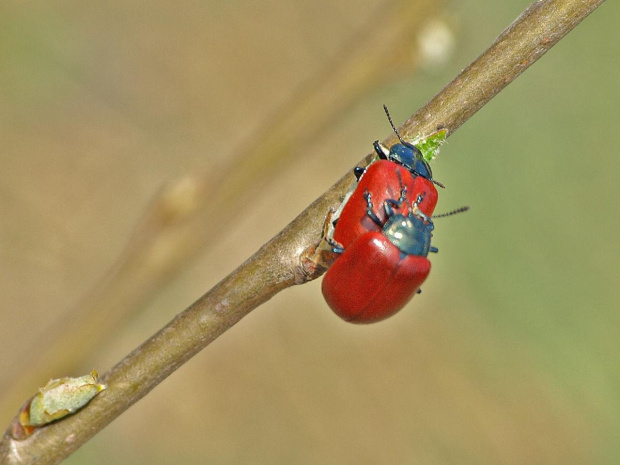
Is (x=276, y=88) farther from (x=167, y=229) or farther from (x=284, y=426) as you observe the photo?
(x=167, y=229)

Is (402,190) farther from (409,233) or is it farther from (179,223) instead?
(179,223)

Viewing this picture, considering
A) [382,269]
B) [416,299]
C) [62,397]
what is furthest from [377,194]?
[416,299]

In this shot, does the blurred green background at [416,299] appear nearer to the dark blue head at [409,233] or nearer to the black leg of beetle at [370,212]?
the dark blue head at [409,233]

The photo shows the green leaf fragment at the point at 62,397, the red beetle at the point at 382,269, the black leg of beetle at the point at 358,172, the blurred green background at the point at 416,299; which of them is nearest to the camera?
the green leaf fragment at the point at 62,397

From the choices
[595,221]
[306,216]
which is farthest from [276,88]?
[306,216]

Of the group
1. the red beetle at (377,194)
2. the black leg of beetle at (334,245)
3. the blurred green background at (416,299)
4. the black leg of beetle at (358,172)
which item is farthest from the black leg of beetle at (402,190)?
the blurred green background at (416,299)

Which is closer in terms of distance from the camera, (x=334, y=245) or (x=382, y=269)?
(x=334, y=245)

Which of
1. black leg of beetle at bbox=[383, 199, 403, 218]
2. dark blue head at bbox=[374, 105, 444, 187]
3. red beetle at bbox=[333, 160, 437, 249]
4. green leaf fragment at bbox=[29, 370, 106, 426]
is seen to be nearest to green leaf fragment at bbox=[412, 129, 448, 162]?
dark blue head at bbox=[374, 105, 444, 187]
